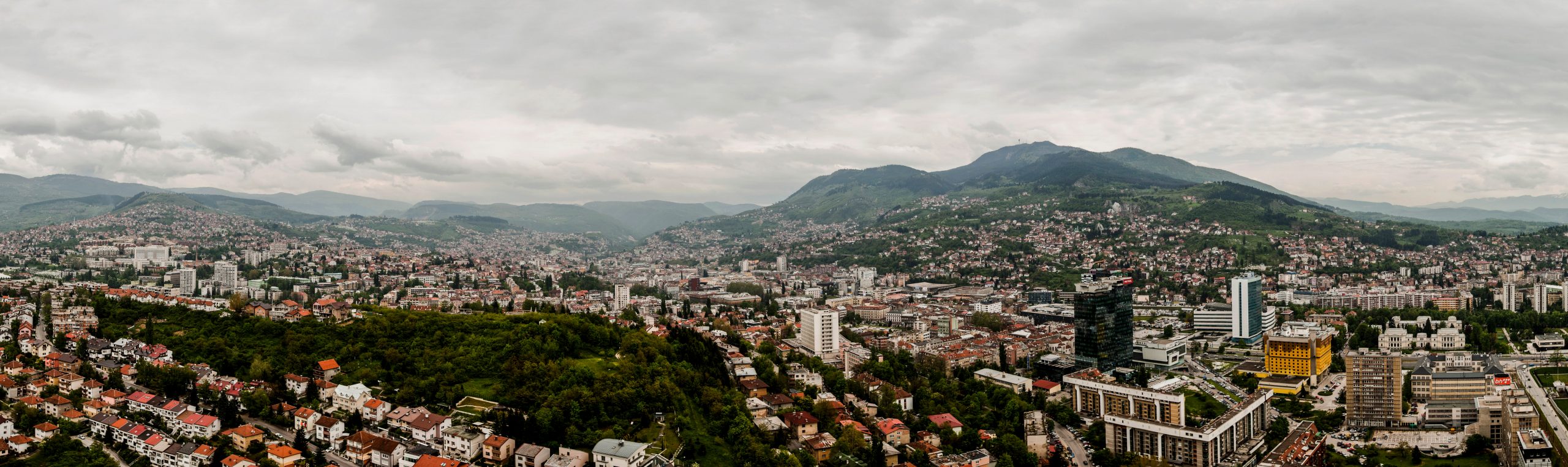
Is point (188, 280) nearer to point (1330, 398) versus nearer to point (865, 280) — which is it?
point (865, 280)

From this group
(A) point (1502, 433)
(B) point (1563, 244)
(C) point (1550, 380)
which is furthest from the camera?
Result: (B) point (1563, 244)

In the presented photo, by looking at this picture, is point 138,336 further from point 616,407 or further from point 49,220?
point 49,220

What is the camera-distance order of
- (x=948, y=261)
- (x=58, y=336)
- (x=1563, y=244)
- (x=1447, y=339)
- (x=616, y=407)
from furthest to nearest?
(x=948, y=261) < (x=1563, y=244) < (x=1447, y=339) < (x=58, y=336) < (x=616, y=407)

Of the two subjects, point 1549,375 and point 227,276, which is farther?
point 227,276

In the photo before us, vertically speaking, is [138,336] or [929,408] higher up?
[138,336]

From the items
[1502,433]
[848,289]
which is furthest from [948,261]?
[1502,433]

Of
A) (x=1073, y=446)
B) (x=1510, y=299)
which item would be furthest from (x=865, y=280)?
(x=1073, y=446)
